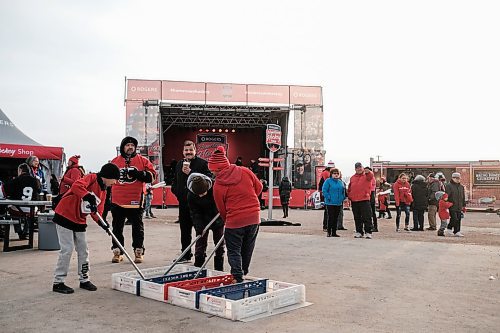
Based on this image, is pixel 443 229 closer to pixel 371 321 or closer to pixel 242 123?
pixel 371 321

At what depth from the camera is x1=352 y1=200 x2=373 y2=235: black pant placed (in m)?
12.1

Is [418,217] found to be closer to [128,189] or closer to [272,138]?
[272,138]

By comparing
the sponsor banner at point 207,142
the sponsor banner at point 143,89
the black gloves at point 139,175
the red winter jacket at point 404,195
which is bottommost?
the red winter jacket at point 404,195

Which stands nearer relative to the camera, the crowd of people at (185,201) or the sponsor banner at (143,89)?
the crowd of people at (185,201)

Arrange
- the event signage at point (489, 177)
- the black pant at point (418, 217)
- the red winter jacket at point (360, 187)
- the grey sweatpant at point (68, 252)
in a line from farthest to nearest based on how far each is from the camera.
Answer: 1. the event signage at point (489, 177)
2. the black pant at point (418, 217)
3. the red winter jacket at point (360, 187)
4. the grey sweatpant at point (68, 252)

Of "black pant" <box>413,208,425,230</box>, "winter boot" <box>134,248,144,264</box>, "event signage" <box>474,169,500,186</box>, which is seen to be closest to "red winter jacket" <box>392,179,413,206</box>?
"black pant" <box>413,208,425,230</box>

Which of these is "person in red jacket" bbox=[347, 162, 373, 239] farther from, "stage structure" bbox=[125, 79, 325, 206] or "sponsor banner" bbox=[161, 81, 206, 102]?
"sponsor banner" bbox=[161, 81, 206, 102]

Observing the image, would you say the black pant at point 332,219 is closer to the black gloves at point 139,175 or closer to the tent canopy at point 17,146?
the black gloves at point 139,175

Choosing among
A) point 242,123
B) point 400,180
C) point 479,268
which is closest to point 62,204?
point 479,268

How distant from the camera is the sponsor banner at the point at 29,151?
16062mm

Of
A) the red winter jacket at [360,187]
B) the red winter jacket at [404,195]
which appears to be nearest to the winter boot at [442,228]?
the red winter jacket at [404,195]

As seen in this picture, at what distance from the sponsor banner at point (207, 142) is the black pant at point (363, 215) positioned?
1995 centimetres

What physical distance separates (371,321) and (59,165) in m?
14.1

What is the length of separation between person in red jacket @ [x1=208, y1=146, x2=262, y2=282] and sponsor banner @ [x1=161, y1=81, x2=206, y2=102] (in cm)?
2063
